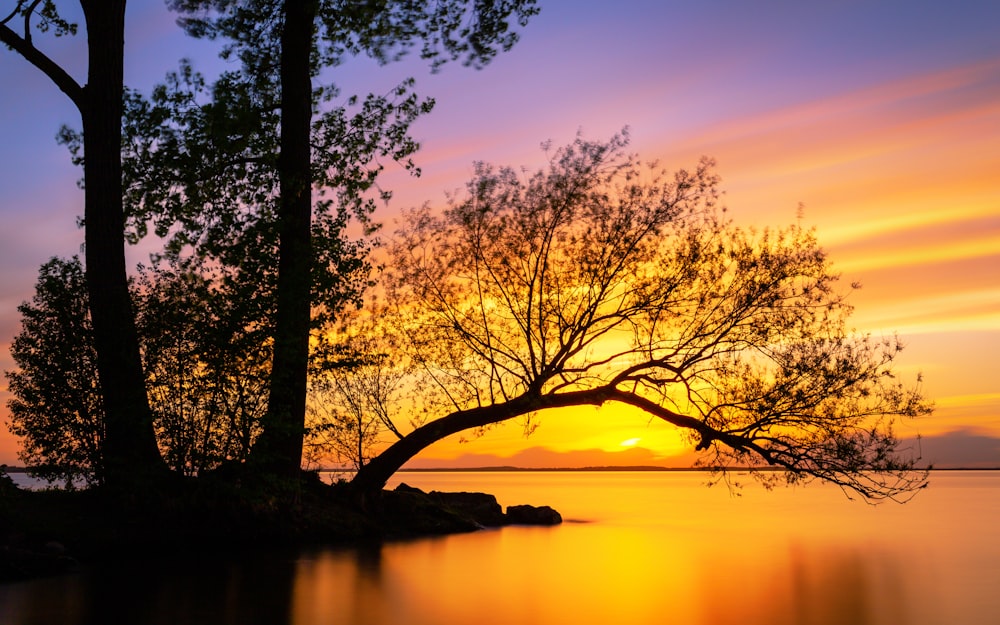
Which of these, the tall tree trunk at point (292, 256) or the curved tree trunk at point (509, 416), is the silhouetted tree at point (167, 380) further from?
the curved tree trunk at point (509, 416)

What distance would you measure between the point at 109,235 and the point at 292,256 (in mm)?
4083

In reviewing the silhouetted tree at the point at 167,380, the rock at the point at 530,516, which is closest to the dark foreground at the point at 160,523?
the silhouetted tree at the point at 167,380

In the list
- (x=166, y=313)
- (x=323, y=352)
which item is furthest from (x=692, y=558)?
(x=166, y=313)

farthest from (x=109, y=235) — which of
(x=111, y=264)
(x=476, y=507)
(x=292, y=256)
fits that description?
(x=476, y=507)

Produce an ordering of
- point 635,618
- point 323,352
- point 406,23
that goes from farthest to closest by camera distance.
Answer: point 406,23
point 323,352
point 635,618

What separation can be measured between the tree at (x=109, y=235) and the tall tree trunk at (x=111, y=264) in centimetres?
2

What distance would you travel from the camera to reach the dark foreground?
16875 mm

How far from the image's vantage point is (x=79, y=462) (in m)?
18.7

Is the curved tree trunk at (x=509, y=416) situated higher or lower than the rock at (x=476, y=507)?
higher

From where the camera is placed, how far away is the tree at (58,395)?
1856 centimetres

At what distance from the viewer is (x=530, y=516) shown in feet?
112

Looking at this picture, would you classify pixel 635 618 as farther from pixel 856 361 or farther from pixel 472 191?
pixel 472 191

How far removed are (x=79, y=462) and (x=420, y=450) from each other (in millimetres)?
9241

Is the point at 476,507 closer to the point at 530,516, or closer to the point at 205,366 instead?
the point at 530,516
